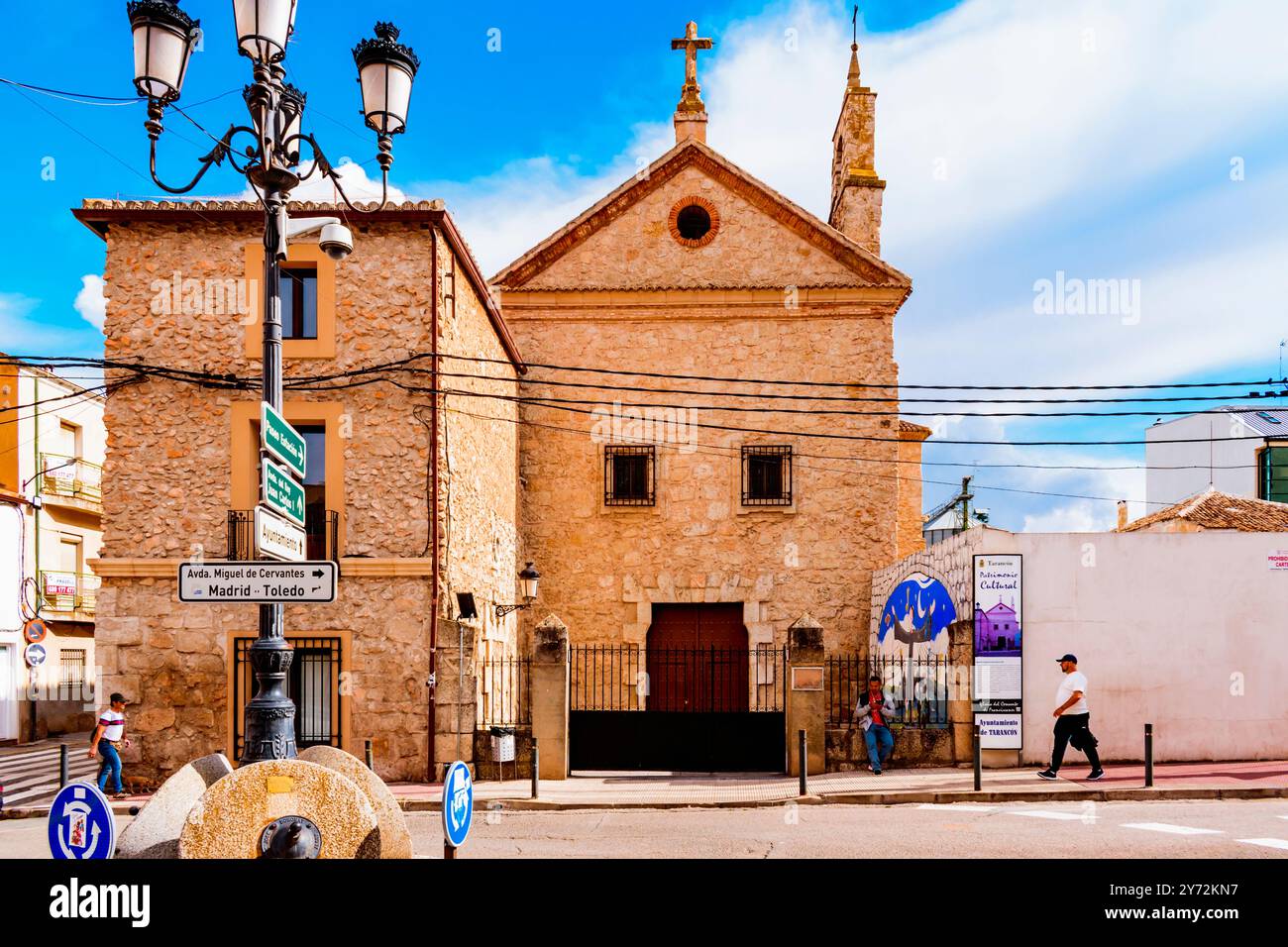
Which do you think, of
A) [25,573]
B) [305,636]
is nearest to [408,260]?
[305,636]

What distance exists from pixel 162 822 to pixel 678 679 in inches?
611

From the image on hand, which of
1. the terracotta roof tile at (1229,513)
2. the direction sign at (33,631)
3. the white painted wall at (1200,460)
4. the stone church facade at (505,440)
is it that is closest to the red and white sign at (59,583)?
the direction sign at (33,631)

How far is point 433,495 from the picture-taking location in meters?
15.5

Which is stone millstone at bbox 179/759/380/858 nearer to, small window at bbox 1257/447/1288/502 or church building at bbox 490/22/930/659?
church building at bbox 490/22/930/659

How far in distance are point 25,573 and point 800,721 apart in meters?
21.3

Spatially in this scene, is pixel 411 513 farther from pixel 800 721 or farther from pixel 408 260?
pixel 800 721

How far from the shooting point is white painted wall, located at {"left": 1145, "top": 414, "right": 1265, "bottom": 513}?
3850 centimetres

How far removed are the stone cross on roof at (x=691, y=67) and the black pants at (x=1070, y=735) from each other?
620 inches

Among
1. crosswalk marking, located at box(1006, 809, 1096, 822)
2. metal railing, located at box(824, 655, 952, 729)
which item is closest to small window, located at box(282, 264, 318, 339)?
metal railing, located at box(824, 655, 952, 729)

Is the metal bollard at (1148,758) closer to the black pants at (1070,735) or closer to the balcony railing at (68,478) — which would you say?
the black pants at (1070,735)

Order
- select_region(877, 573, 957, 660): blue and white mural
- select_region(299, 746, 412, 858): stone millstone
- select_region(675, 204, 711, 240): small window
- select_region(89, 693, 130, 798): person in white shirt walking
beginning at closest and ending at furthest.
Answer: select_region(299, 746, 412, 858): stone millstone
select_region(89, 693, 130, 798): person in white shirt walking
select_region(877, 573, 957, 660): blue and white mural
select_region(675, 204, 711, 240): small window

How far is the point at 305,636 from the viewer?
15430 millimetres

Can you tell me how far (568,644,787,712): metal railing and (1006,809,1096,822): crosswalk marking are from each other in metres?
8.87

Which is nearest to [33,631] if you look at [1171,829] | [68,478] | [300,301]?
[68,478]
